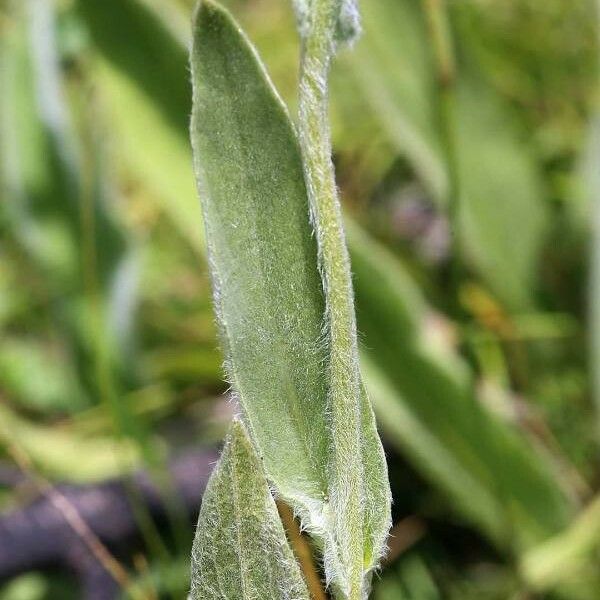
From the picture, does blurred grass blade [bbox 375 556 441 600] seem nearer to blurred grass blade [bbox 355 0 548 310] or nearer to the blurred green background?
the blurred green background

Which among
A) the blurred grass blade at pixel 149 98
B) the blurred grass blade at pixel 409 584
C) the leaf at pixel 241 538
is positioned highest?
the blurred grass blade at pixel 149 98

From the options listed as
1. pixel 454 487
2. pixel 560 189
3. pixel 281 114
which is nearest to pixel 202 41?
pixel 281 114

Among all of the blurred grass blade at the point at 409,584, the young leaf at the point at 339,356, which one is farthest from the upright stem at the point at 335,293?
the blurred grass blade at the point at 409,584

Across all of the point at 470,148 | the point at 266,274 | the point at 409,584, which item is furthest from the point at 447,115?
the point at 266,274

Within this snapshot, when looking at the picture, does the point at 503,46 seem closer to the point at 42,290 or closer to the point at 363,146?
the point at 363,146

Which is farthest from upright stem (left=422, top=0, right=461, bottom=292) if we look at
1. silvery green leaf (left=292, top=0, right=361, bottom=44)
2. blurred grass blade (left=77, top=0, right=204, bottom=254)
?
silvery green leaf (left=292, top=0, right=361, bottom=44)

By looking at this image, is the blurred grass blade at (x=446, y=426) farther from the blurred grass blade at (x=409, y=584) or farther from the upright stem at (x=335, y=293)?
the upright stem at (x=335, y=293)
